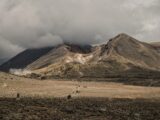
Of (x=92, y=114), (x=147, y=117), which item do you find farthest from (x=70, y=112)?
(x=147, y=117)

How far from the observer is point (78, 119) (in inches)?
1721

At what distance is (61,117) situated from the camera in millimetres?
44562

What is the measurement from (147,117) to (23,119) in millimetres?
15670

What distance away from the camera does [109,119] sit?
45219 mm

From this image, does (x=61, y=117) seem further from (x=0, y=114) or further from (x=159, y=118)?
(x=159, y=118)

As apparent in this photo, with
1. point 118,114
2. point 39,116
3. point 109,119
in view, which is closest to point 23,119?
point 39,116

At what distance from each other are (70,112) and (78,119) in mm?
7229

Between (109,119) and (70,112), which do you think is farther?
(70,112)

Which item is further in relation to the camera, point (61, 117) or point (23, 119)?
point (61, 117)

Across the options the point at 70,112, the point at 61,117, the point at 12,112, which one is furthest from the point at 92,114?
the point at 12,112

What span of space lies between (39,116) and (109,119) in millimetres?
7620

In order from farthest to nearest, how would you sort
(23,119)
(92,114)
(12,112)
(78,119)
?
1. (92,114)
2. (12,112)
3. (78,119)
4. (23,119)

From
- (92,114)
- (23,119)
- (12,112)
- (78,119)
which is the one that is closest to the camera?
(23,119)

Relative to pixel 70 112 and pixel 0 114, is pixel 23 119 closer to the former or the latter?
pixel 0 114
